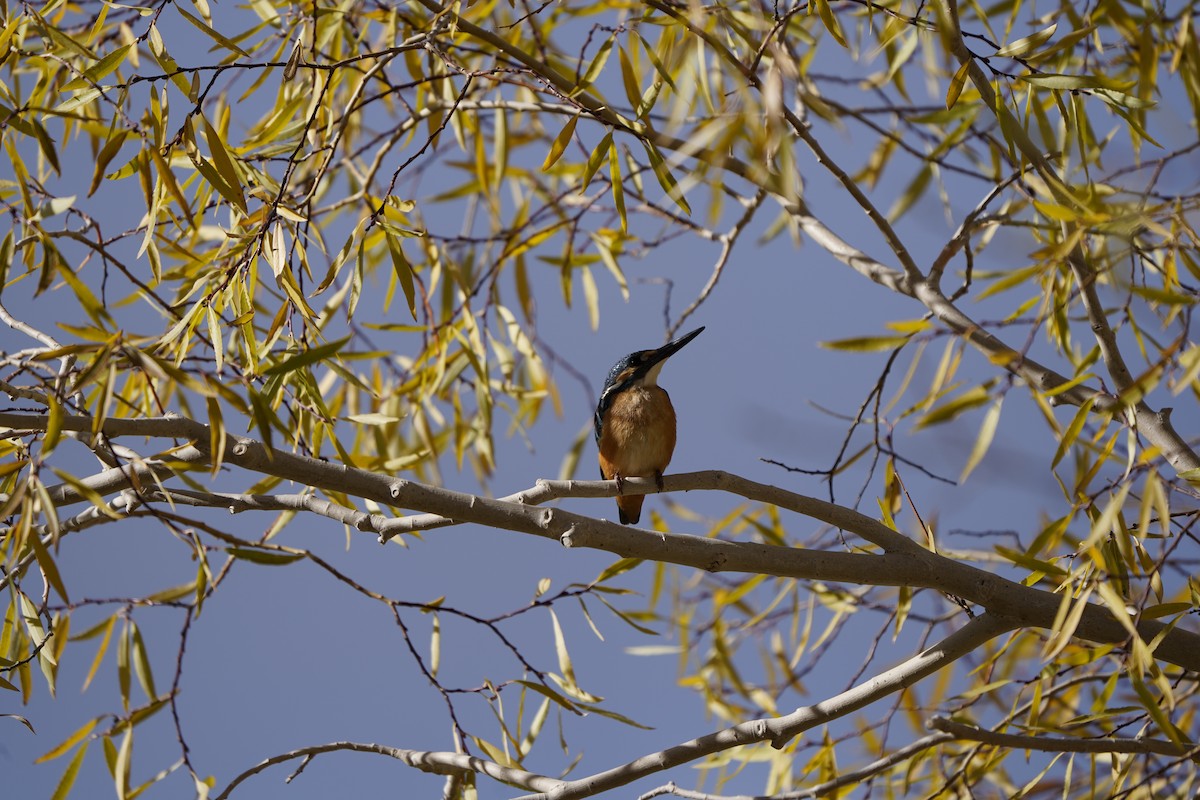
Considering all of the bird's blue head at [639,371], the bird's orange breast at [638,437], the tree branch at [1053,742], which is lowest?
the tree branch at [1053,742]

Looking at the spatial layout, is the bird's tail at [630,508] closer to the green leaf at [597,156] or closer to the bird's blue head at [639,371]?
the bird's blue head at [639,371]

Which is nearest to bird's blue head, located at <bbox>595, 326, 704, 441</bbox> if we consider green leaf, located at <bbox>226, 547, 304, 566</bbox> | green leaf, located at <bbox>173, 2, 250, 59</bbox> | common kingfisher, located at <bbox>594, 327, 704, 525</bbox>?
common kingfisher, located at <bbox>594, 327, 704, 525</bbox>

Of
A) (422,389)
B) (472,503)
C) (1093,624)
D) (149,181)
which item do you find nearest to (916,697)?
(1093,624)

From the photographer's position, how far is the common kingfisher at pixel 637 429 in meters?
2.42

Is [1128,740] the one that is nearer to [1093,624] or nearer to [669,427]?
[1093,624]

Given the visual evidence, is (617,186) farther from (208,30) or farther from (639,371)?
(639,371)

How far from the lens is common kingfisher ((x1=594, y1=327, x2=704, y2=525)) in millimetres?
2416

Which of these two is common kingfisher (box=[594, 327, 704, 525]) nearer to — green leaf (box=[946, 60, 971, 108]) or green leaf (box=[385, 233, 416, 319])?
green leaf (box=[385, 233, 416, 319])

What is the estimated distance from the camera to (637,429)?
2.43 metres

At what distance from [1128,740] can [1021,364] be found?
53 centimetres

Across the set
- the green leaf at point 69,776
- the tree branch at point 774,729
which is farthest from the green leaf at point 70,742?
the tree branch at point 774,729

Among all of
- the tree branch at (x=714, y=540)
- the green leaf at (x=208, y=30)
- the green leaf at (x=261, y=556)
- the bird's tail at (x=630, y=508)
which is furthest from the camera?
the bird's tail at (x=630, y=508)

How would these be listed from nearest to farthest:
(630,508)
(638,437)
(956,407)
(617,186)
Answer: (956,407)
(617,186)
(638,437)
(630,508)

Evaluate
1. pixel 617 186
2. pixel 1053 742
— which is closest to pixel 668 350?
pixel 617 186
